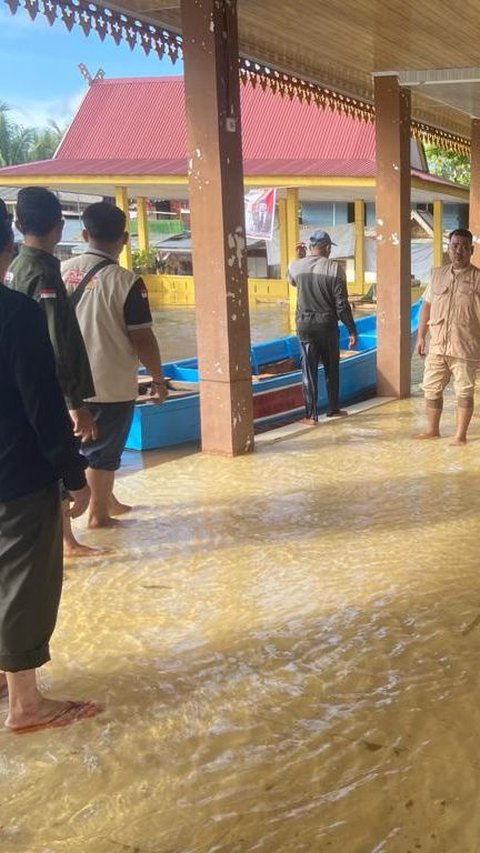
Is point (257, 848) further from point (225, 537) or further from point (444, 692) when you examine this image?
point (225, 537)

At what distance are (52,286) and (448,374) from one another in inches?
157

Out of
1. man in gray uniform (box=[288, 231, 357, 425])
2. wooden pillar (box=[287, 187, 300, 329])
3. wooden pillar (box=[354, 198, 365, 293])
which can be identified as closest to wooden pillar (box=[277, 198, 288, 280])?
wooden pillar (box=[354, 198, 365, 293])

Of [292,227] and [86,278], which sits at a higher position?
[292,227]

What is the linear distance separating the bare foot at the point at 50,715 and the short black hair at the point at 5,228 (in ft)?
5.13

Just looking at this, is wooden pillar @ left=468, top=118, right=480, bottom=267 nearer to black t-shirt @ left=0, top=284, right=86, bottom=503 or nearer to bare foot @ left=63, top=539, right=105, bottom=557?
bare foot @ left=63, top=539, right=105, bottom=557

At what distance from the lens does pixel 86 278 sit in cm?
461

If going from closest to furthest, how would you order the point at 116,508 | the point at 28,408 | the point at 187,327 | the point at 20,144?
the point at 28,408 < the point at 116,508 < the point at 187,327 < the point at 20,144

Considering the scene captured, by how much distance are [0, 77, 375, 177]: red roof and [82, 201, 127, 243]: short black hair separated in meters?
13.2

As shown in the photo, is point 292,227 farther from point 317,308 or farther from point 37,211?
point 37,211

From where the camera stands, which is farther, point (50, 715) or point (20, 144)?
point (20, 144)

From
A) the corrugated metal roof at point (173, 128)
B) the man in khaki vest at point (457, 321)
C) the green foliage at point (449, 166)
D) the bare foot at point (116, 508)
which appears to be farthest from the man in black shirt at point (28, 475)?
the green foliage at point (449, 166)

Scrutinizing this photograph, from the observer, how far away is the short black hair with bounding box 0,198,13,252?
2754 millimetres

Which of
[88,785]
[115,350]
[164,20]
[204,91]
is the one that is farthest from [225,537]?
[164,20]

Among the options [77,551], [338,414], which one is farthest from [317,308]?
[77,551]
